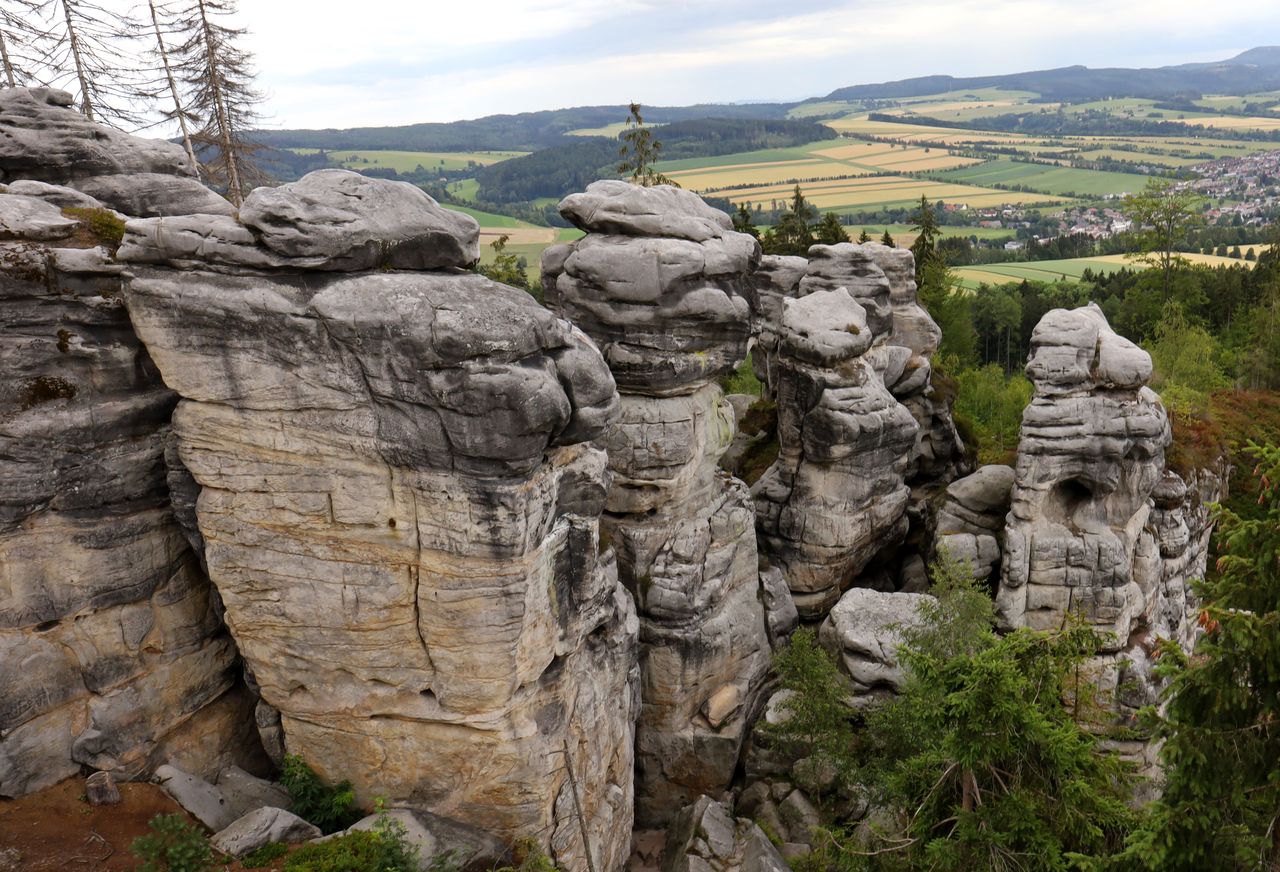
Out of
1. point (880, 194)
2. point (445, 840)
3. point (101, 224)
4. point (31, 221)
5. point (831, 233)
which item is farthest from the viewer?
point (880, 194)

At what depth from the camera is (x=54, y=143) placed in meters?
22.0

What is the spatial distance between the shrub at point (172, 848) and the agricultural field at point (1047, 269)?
88.8 metres

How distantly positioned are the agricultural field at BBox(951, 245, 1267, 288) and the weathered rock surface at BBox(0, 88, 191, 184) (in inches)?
3288

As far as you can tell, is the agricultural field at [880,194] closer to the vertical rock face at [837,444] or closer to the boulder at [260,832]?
the vertical rock face at [837,444]

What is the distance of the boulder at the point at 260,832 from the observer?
1753 centimetres

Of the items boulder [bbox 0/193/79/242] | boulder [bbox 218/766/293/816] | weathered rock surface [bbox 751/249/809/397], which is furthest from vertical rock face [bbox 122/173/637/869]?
weathered rock surface [bbox 751/249/809/397]

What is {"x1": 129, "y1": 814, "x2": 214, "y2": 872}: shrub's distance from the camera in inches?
650

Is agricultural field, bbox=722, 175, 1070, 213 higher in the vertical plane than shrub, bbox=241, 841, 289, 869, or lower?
higher

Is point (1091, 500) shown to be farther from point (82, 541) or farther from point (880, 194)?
point (880, 194)

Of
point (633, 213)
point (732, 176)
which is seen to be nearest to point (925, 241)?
point (633, 213)

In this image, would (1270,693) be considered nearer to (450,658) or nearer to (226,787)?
(450,658)

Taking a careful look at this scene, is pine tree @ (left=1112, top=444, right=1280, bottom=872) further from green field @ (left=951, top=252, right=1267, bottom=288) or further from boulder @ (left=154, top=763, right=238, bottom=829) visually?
green field @ (left=951, top=252, right=1267, bottom=288)

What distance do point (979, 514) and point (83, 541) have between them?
26637 mm

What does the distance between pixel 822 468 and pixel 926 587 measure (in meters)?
6.41
